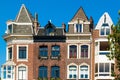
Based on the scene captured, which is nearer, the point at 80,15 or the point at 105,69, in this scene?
the point at 105,69

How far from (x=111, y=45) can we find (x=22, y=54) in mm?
25671

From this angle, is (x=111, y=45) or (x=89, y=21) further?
(x=89, y=21)

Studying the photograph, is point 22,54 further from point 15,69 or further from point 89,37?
point 89,37

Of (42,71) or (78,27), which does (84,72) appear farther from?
(78,27)

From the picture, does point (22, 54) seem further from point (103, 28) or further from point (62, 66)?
point (103, 28)

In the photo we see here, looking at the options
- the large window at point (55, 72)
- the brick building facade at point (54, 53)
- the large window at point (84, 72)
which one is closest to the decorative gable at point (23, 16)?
the brick building facade at point (54, 53)

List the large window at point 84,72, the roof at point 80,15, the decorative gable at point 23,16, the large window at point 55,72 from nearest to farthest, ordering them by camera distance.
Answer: the large window at point 84,72 → the large window at point 55,72 → the roof at point 80,15 → the decorative gable at point 23,16

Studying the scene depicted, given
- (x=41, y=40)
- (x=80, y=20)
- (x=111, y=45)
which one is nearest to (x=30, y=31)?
(x=41, y=40)

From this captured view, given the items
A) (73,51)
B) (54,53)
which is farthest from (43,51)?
(73,51)

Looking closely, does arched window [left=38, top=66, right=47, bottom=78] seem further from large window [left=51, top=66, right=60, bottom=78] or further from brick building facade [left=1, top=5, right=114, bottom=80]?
large window [left=51, top=66, right=60, bottom=78]

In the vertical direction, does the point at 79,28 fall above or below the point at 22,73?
above

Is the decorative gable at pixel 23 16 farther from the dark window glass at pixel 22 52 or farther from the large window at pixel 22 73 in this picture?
the large window at pixel 22 73

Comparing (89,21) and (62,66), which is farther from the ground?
(89,21)

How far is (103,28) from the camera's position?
255ft
